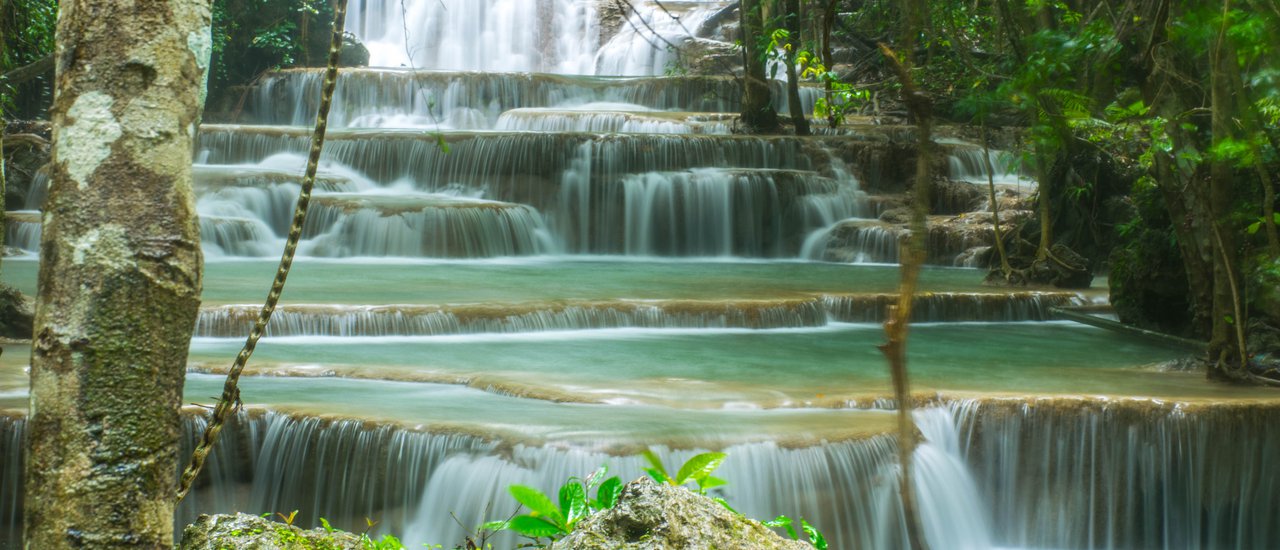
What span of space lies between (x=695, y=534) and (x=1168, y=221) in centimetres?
817

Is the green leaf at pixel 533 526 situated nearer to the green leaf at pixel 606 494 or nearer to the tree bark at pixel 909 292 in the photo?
the green leaf at pixel 606 494

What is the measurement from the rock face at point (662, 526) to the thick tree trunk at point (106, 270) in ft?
2.46

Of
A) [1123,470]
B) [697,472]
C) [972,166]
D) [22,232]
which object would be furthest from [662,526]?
[972,166]

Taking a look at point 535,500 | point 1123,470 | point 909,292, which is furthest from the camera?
point 1123,470

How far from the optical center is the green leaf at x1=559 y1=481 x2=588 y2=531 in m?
2.62

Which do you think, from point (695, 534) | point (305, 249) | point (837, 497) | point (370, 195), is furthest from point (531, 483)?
point (370, 195)

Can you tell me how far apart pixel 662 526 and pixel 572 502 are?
604 millimetres

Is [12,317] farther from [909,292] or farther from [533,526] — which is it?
[909,292]

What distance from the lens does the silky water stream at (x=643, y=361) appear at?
5355mm

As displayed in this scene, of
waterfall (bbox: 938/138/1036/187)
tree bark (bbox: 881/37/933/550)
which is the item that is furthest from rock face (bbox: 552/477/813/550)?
waterfall (bbox: 938/138/1036/187)

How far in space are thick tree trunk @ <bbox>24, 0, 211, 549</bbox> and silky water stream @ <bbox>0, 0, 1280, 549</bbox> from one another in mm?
753

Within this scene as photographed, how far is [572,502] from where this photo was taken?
2.63 meters

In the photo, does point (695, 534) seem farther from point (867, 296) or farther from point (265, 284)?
point (265, 284)

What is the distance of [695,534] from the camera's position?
208 centimetres
